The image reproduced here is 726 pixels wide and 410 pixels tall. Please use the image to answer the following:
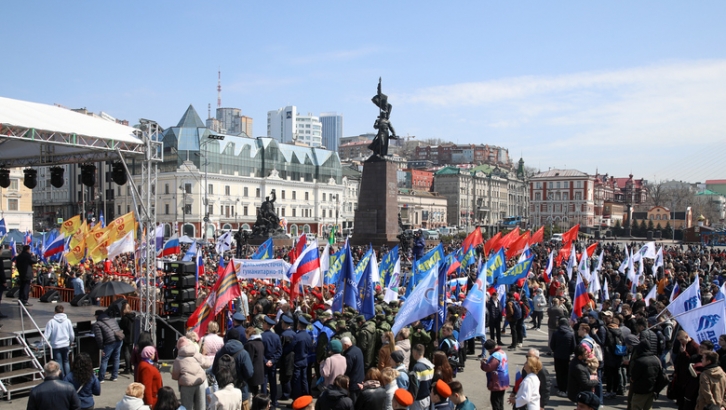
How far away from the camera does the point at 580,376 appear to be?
799cm

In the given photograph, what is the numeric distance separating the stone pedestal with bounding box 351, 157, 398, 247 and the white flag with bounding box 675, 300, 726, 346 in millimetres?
26567

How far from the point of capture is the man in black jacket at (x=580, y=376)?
798 cm

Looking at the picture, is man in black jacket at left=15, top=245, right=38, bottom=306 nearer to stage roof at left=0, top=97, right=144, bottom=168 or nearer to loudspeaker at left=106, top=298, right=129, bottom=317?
stage roof at left=0, top=97, right=144, bottom=168

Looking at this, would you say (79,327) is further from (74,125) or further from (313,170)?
(313,170)

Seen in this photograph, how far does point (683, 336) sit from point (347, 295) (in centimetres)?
575

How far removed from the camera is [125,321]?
11.3 m

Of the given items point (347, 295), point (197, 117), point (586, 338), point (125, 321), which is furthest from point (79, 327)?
point (197, 117)

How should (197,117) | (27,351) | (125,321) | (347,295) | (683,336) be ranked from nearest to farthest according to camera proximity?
1. (683,336)
2. (27,351)
3. (125,321)
4. (347,295)
5. (197,117)

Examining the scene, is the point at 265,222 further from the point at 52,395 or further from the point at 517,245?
the point at 52,395

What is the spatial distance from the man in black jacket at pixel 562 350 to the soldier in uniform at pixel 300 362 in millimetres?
3936

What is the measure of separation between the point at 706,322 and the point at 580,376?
2072mm

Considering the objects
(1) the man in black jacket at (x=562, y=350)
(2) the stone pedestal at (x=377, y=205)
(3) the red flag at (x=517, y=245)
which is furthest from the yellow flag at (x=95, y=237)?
(2) the stone pedestal at (x=377, y=205)

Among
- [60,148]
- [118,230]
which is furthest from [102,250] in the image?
[60,148]

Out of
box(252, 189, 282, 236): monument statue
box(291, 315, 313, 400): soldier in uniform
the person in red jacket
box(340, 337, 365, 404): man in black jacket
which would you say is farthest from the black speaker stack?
box(252, 189, 282, 236): monument statue
